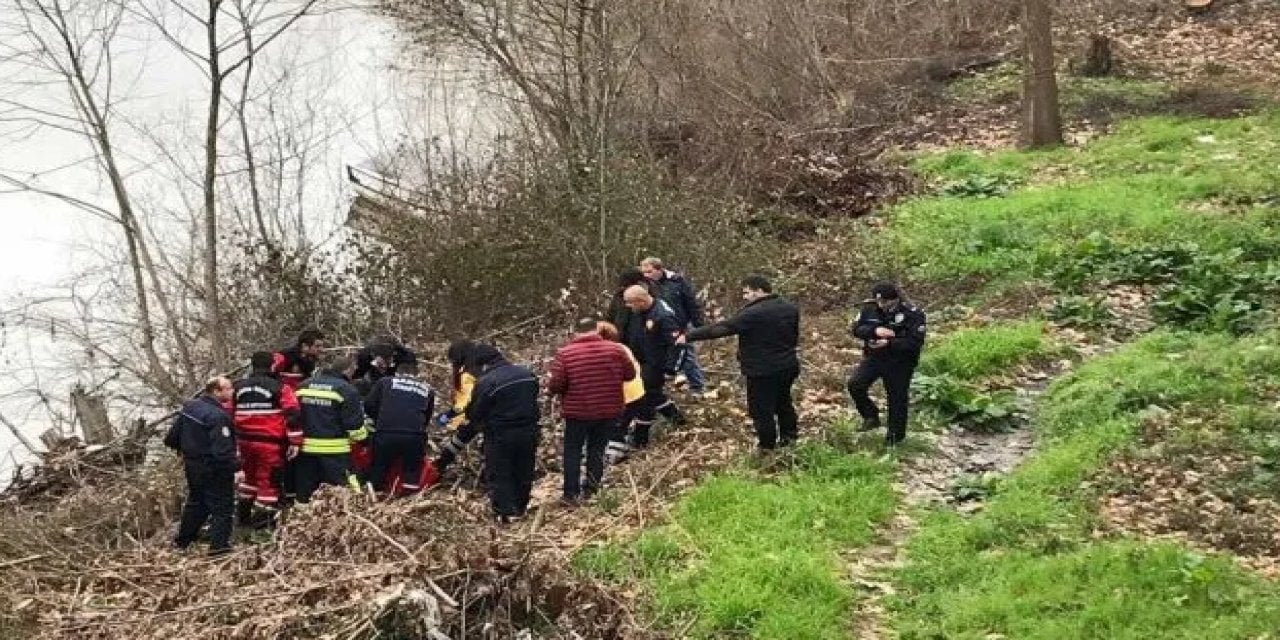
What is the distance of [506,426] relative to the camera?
9406 millimetres

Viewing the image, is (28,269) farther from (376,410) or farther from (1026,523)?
(1026,523)

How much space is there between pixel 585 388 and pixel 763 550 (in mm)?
2186

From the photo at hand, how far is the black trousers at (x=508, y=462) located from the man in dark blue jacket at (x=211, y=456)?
Answer: 6.60 feet

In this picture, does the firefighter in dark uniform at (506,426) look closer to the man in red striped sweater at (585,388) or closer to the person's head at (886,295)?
the man in red striped sweater at (585,388)

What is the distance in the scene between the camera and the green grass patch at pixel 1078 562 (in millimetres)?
6766

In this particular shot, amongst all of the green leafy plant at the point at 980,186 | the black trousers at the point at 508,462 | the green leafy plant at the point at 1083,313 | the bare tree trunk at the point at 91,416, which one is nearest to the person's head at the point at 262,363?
the black trousers at the point at 508,462

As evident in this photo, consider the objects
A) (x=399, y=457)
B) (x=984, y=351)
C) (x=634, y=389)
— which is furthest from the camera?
(x=984, y=351)

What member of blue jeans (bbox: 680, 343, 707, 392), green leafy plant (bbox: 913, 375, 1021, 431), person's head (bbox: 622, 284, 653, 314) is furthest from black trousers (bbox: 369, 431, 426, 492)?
green leafy plant (bbox: 913, 375, 1021, 431)

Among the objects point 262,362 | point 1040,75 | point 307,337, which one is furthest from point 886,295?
point 1040,75

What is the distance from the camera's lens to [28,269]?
70.6ft

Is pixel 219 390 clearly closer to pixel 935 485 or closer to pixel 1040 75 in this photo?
pixel 935 485

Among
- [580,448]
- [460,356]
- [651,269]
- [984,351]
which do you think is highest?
[651,269]

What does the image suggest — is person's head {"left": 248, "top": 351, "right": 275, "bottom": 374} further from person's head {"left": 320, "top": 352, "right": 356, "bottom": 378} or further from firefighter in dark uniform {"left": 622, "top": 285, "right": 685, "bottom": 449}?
firefighter in dark uniform {"left": 622, "top": 285, "right": 685, "bottom": 449}

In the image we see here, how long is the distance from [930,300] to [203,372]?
355 inches
